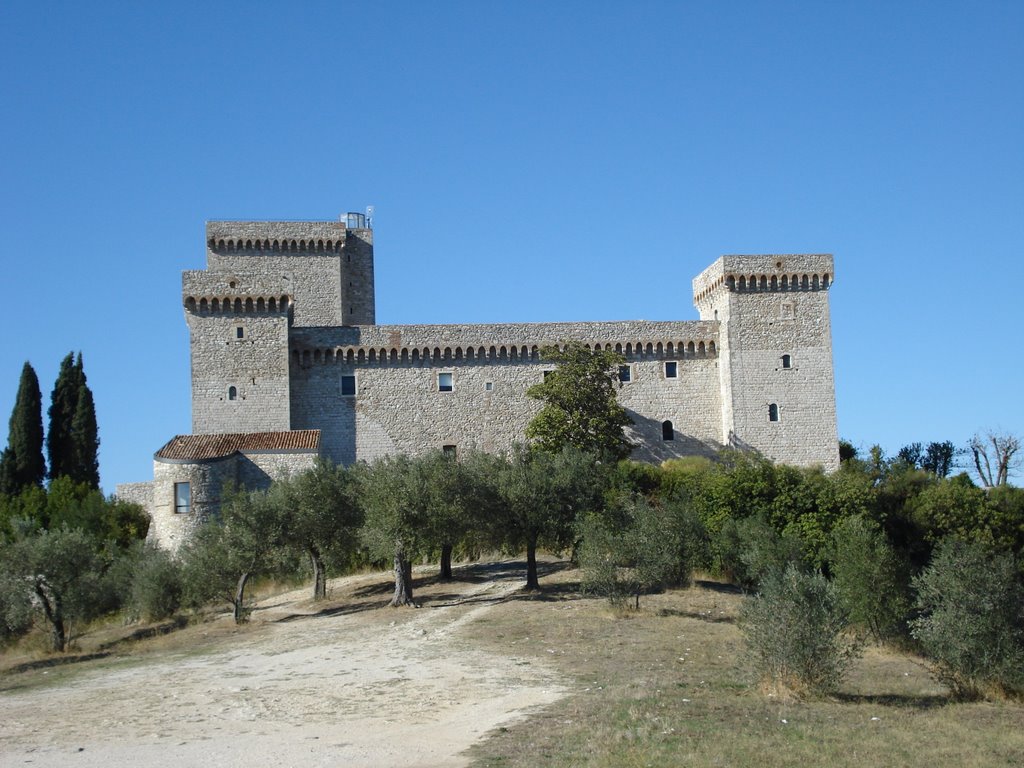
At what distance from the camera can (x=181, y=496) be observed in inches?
1522

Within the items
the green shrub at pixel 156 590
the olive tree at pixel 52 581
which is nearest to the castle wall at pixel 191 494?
the green shrub at pixel 156 590

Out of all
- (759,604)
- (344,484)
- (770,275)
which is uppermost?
(770,275)

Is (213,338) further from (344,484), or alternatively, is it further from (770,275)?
(770,275)

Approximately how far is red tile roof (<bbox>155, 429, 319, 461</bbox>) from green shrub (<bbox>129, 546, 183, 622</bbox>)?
7.17 m

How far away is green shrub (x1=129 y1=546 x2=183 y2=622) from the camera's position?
3170 centimetres

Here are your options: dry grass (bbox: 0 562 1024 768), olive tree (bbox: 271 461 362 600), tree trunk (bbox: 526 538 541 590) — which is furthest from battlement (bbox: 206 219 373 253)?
tree trunk (bbox: 526 538 541 590)

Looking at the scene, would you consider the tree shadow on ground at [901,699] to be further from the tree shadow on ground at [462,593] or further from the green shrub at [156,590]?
the green shrub at [156,590]

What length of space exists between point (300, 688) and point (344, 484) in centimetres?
1269

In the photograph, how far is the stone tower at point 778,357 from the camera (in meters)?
46.0

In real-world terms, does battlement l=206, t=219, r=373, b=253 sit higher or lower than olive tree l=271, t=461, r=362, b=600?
higher

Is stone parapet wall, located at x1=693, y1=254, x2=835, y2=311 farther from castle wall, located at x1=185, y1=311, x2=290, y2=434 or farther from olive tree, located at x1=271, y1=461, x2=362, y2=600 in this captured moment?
olive tree, located at x1=271, y1=461, x2=362, y2=600

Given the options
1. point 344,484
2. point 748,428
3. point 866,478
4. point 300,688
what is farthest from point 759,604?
point 748,428

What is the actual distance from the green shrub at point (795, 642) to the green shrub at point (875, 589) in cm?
789

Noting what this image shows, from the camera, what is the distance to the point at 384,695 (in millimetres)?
19641
